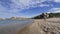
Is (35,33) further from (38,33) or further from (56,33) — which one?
(56,33)

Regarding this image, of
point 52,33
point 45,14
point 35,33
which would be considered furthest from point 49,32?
point 45,14

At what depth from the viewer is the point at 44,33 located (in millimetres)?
14016

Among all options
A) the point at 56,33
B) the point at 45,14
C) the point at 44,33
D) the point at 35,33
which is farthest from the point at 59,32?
the point at 45,14

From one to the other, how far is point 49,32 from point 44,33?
1.59ft

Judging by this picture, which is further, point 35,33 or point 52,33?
point 35,33

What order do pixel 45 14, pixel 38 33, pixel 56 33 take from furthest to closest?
1. pixel 45 14
2. pixel 38 33
3. pixel 56 33

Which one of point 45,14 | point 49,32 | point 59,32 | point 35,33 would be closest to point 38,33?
point 35,33

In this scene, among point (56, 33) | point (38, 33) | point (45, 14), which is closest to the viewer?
point (56, 33)

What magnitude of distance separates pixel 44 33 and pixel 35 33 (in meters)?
1.08

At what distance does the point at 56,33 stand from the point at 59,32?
32 cm

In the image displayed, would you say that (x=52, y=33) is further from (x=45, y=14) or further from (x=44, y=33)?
(x=45, y=14)

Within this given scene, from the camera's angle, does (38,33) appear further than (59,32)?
Yes

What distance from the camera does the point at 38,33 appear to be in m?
14.6

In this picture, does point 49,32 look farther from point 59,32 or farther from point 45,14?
point 45,14
